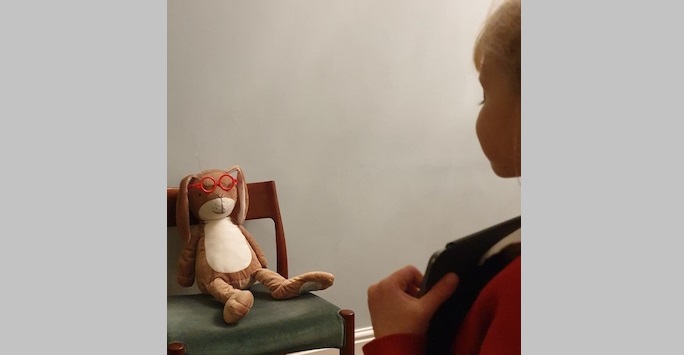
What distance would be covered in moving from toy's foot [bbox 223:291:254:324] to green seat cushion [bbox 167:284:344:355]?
12 millimetres

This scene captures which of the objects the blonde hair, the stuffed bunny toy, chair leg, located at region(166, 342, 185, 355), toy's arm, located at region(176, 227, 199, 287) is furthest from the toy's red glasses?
the blonde hair

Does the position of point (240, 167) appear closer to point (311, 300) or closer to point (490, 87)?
point (311, 300)

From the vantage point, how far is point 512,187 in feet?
2.90

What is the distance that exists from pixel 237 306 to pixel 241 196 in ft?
0.69

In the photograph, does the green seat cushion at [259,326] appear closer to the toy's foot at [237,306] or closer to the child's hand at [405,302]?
the toy's foot at [237,306]

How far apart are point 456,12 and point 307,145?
355 mm

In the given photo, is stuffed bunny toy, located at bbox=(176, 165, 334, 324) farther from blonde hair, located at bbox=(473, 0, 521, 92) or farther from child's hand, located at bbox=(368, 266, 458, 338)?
blonde hair, located at bbox=(473, 0, 521, 92)

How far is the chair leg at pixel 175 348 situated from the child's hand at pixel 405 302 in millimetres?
441

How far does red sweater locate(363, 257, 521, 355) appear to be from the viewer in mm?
880

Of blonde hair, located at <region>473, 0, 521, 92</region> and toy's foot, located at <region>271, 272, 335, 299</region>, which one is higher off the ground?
blonde hair, located at <region>473, 0, 521, 92</region>

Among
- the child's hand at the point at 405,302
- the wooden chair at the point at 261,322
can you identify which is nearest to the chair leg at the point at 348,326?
the wooden chair at the point at 261,322

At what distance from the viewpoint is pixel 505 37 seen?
2.77ft

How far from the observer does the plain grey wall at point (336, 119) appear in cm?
100

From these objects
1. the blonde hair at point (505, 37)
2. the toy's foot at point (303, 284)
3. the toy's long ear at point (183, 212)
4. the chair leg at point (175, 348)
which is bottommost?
the chair leg at point (175, 348)
